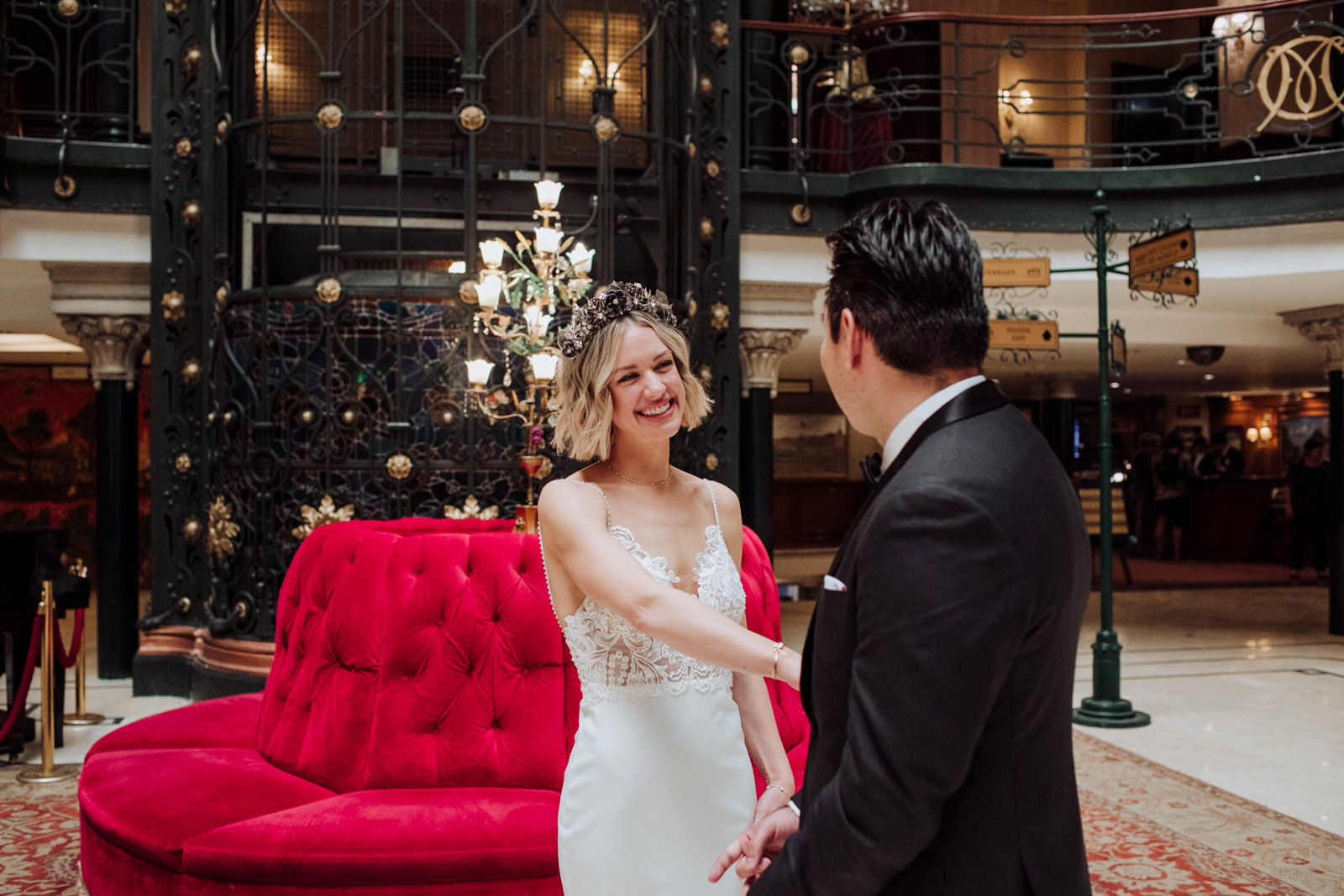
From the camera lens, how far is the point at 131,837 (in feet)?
8.73

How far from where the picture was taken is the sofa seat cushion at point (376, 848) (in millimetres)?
2531

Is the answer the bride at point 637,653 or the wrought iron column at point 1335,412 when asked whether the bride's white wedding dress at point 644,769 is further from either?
the wrought iron column at point 1335,412

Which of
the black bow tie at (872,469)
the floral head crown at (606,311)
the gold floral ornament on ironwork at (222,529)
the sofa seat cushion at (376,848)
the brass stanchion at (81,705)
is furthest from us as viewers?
the gold floral ornament on ironwork at (222,529)

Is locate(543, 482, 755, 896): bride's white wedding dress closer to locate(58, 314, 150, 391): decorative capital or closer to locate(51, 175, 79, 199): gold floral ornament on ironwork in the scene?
locate(51, 175, 79, 199): gold floral ornament on ironwork

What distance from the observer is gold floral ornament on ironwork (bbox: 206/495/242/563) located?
20.7 feet

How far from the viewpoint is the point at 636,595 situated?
1.72 metres

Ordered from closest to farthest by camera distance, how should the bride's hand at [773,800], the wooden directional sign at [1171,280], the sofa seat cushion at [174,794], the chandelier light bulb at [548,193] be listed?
the bride's hand at [773,800]
the sofa seat cushion at [174,794]
the chandelier light bulb at [548,193]
the wooden directional sign at [1171,280]

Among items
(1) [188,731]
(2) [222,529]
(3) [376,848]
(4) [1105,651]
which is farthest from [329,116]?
(4) [1105,651]

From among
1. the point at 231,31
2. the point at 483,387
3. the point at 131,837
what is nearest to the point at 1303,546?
the point at 483,387

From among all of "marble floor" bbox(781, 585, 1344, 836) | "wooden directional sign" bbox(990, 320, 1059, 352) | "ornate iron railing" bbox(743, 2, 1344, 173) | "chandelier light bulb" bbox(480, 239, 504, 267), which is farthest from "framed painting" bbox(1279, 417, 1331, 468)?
"chandelier light bulb" bbox(480, 239, 504, 267)

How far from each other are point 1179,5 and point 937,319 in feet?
46.4

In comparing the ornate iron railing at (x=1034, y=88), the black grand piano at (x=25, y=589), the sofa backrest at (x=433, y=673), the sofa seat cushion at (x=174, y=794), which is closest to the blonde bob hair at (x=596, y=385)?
the sofa backrest at (x=433, y=673)

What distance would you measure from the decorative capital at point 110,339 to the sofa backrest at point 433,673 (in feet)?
16.6

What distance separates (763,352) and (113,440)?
491 cm
